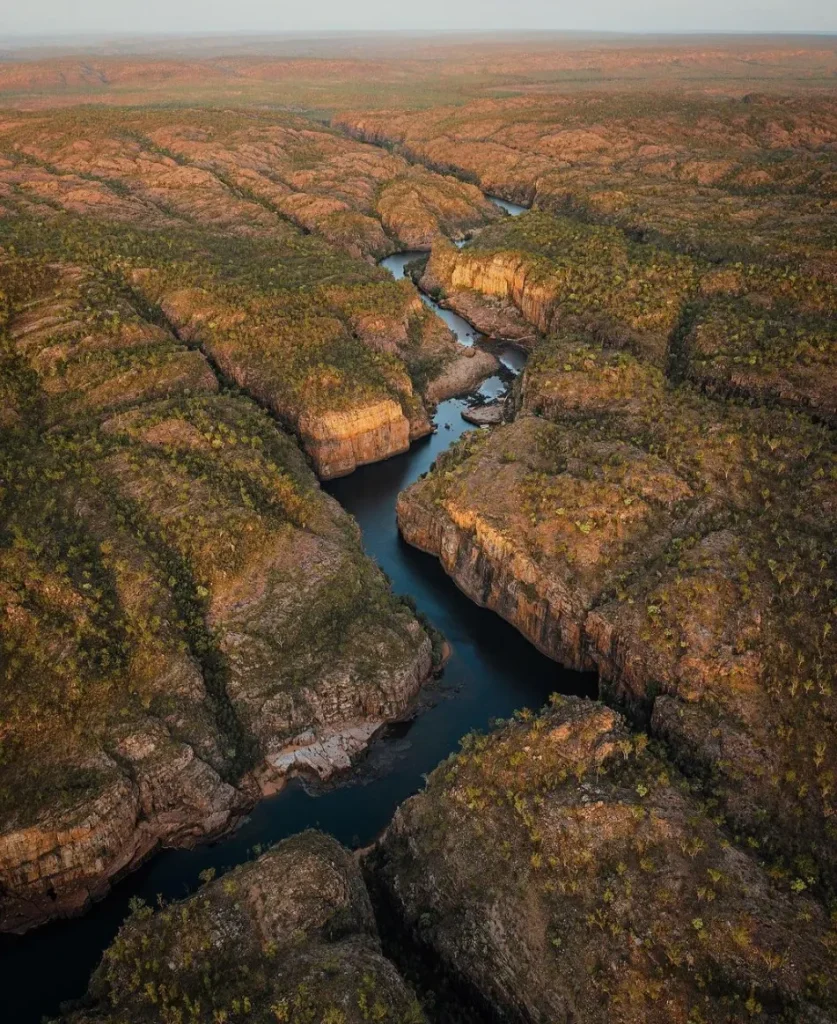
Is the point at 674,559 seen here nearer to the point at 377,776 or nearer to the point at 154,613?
the point at 377,776

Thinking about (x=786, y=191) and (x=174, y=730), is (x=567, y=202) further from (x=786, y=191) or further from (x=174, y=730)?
(x=174, y=730)

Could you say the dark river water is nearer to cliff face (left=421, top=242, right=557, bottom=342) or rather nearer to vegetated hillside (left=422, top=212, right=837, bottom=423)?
vegetated hillside (left=422, top=212, right=837, bottom=423)

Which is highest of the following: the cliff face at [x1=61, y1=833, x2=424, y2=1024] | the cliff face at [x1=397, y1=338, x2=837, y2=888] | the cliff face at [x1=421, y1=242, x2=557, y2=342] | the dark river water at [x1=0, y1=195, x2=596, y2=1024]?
the cliff face at [x1=421, y1=242, x2=557, y2=342]

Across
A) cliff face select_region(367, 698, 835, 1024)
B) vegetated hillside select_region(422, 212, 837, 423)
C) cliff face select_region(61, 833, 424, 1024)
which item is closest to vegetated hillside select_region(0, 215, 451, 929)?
cliff face select_region(61, 833, 424, 1024)

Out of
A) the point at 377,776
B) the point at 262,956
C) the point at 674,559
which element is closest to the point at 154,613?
the point at 377,776

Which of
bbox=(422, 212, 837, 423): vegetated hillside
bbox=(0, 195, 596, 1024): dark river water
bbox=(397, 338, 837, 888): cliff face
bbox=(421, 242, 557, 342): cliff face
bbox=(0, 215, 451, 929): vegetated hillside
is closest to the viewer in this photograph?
bbox=(0, 195, 596, 1024): dark river water

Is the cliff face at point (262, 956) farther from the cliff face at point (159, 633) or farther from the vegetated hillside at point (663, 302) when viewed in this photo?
the vegetated hillside at point (663, 302)

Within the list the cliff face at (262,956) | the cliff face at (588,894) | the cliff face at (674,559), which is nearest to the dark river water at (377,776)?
the cliff face at (674,559)
